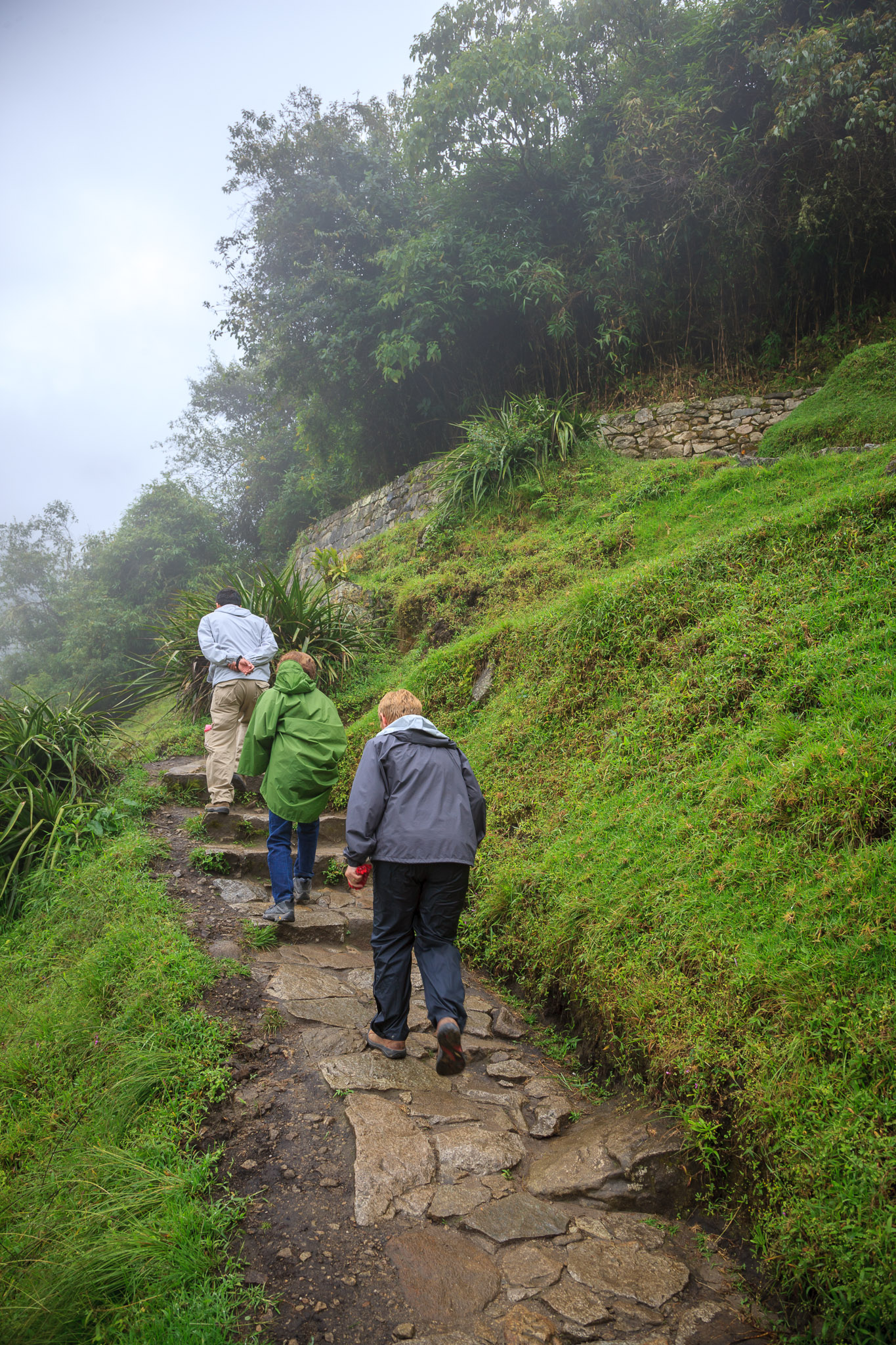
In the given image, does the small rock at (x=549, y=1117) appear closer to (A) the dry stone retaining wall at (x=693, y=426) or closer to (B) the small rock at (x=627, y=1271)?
(B) the small rock at (x=627, y=1271)

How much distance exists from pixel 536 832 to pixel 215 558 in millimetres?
17064

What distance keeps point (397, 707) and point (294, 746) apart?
979mm

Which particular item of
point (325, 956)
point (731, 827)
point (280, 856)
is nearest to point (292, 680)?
point (280, 856)

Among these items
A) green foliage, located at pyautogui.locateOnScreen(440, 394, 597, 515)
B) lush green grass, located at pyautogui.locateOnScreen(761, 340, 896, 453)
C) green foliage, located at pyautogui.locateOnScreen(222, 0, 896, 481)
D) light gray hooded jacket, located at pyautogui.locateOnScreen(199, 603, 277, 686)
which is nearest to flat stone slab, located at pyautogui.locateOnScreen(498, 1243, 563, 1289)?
light gray hooded jacket, located at pyautogui.locateOnScreen(199, 603, 277, 686)

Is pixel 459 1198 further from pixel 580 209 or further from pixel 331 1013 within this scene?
pixel 580 209

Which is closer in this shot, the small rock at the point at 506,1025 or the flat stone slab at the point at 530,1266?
the flat stone slab at the point at 530,1266

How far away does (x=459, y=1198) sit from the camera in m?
2.41

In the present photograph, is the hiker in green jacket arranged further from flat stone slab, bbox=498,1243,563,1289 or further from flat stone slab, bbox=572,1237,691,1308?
flat stone slab, bbox=572,1237,691,1308

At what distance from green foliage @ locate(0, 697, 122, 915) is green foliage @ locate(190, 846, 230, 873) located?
89 centimetres

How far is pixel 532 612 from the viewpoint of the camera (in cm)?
670

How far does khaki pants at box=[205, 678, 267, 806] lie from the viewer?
575 cm

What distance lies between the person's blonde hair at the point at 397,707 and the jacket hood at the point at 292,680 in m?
0.98

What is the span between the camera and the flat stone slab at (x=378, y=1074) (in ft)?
9.62

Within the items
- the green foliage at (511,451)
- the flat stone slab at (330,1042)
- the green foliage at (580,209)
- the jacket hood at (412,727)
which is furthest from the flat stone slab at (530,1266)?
the green foliage at (580,209)
